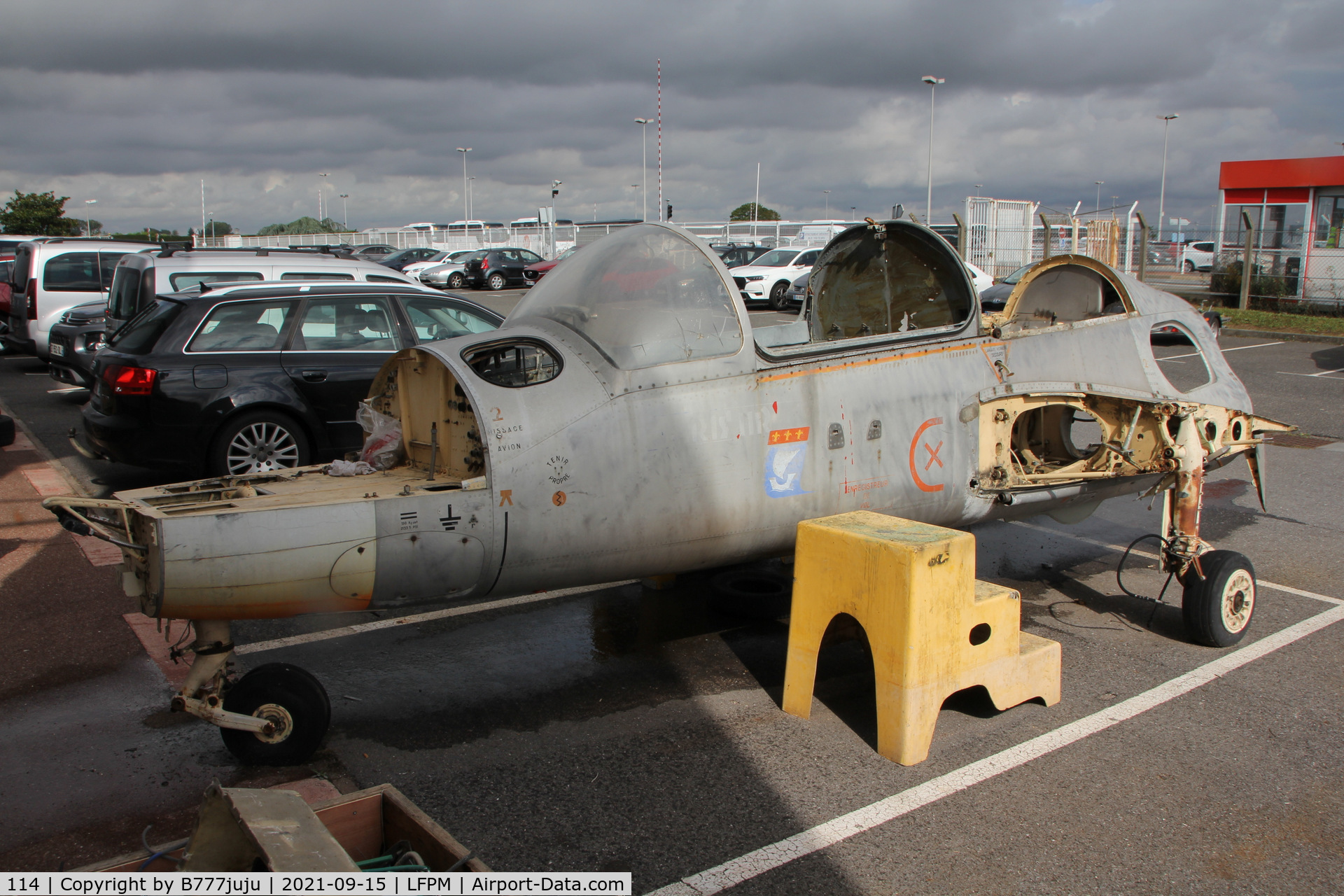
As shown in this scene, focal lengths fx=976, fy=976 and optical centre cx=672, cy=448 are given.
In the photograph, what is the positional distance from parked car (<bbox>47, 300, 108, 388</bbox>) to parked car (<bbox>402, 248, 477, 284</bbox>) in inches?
935

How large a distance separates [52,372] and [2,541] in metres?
6.83

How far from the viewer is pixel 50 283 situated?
16250mm

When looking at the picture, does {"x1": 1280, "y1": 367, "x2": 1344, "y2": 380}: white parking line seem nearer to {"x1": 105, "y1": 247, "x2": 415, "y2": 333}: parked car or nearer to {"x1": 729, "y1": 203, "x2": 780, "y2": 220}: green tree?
{"x1": 105, "y1": 247, "x2": 415, "y2": 333}: parked car

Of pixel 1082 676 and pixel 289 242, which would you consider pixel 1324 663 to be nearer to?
pixel 1082 676

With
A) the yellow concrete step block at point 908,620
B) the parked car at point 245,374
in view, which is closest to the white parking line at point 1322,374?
the parked car at point 245,374

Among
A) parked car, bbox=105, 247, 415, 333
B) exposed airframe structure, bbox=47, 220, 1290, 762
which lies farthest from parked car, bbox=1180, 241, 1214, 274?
exposed airframe structure, bbox=47, 220, 1290, 762

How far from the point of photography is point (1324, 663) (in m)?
5.51

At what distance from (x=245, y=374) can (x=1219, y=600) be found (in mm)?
7568

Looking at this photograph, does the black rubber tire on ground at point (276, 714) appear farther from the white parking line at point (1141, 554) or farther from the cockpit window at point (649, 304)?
the white parking line at point (1141, 554)

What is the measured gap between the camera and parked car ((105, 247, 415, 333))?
1124 centimetres

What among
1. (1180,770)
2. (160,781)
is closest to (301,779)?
(160,781)

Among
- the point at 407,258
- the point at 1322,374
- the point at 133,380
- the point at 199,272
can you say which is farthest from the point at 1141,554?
the point at 407,258

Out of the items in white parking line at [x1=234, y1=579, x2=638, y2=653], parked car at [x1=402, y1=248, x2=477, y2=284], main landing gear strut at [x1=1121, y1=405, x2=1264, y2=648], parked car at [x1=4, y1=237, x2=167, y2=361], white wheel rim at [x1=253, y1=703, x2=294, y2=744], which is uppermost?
parked car at [x1=402, y1=248, x2=477, y2=284]

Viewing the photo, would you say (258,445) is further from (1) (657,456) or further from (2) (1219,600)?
(2) (1219,600)
